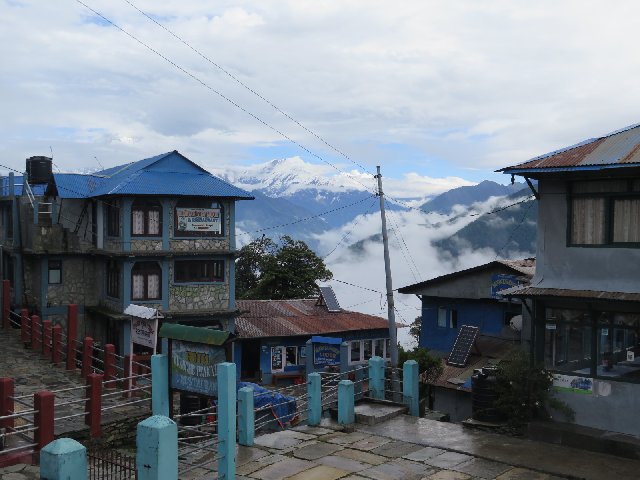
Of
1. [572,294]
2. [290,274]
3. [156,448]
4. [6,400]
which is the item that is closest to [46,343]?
[6,400]

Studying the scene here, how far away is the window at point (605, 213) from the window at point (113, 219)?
60.5ft

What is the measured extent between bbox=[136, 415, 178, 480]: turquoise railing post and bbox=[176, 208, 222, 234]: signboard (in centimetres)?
1918

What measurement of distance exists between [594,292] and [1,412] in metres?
13.1

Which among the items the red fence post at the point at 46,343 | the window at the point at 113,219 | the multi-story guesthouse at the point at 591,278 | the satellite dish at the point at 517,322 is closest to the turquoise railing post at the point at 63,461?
the multi-story guesthouse at the point at 591,278

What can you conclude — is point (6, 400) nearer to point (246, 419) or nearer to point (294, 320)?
point (246, 419)

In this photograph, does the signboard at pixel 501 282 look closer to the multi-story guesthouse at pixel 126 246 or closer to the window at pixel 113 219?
the multi-story guesthouse at pixel 126 246

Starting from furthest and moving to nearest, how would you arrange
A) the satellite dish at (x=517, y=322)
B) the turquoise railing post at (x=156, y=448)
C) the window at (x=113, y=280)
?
the window at (x=113, y=280)
the satellite dish at (x=517, y=322)
the turquoise railing post at (x=156, y=448)

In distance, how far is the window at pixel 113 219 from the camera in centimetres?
2716

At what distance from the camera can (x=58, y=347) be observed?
71.1 feet

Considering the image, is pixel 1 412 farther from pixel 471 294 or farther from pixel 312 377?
pixel 471 294

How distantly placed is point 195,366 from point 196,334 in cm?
65

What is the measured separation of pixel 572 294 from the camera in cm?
1430

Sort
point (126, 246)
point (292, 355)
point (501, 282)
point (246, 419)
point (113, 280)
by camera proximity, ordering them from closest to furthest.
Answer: point (246, 419), point (501, 282), point (126, 246), point (113, 280), point (292, 355)

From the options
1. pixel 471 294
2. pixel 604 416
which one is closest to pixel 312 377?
pixel 604 416
